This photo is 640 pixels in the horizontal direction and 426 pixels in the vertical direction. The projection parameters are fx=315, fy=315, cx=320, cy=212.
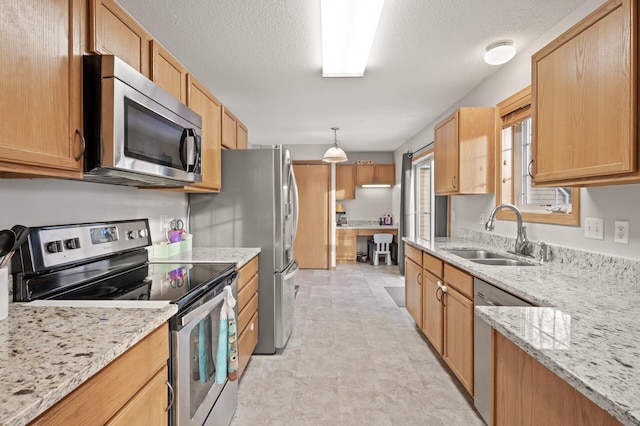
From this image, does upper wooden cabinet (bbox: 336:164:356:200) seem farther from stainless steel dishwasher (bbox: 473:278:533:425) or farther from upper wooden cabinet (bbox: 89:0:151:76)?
upper wooden cabinet (bbox: 89:0:151:76)

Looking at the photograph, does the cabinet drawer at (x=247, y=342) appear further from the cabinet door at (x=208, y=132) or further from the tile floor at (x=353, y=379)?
the cabinet door at (x=208, y=132)

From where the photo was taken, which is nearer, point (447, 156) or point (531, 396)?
point (531, 396)

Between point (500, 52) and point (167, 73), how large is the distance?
2240 mm

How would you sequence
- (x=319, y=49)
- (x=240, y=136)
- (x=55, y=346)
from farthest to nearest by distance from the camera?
(x=240, y=136) → (x=319, y=49) → (x=55, y=346)

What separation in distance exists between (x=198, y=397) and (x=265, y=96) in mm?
2970

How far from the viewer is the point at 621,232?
1.59 m

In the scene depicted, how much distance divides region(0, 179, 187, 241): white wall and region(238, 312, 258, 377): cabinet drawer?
0.93 meters

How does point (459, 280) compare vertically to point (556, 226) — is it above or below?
below

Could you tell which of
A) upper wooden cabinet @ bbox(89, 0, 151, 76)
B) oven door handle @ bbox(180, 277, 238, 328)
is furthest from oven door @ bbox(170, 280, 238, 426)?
upper wooden cabinet @ bbox(89, 0, 151, 76)

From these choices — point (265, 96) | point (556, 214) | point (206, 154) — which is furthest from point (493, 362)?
point (265, 96)

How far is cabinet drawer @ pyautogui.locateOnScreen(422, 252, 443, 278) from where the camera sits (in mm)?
2357

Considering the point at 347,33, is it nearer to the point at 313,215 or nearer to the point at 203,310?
the point at 203,310

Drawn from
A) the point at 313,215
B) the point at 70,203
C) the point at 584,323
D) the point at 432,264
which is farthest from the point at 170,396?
the point at 313,215

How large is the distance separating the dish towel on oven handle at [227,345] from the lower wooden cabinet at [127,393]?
0.49m
